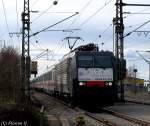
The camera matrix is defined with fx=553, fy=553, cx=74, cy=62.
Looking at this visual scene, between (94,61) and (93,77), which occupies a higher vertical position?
(94,61)

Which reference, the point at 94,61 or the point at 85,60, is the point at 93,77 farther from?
the point at 85,60

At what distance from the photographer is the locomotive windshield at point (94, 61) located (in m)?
32.1

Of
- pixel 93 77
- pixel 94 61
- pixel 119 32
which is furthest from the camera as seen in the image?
pixel 119 32

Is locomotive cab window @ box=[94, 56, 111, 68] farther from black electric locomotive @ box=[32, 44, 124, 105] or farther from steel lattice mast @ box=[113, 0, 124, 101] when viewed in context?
steel lattice mast @ box=[113, 0, 124, 101]

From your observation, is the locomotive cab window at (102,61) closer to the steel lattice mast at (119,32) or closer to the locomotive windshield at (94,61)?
the locomotive windshield at (94,61)

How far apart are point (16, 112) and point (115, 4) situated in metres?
31.9

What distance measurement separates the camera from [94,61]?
106ft

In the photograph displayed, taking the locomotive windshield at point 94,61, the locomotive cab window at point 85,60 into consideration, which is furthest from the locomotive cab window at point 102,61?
the locomotive cab window at point 85,60

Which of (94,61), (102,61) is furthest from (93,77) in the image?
(102,61)

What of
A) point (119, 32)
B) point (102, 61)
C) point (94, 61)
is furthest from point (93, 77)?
point (119, 32)

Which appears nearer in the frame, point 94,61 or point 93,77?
point 93,77

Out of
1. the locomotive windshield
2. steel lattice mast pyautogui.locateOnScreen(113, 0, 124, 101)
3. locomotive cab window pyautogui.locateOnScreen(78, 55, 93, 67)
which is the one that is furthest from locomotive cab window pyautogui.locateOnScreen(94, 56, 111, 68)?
steel lattice mast pyautogui.locateOnScreen(113, 0, 124, 101)

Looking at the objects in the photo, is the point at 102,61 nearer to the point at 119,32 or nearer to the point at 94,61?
the point at 94,61

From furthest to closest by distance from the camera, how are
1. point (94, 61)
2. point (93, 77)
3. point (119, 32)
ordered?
point (119, 32), point (94, 61), point (93, 77)
